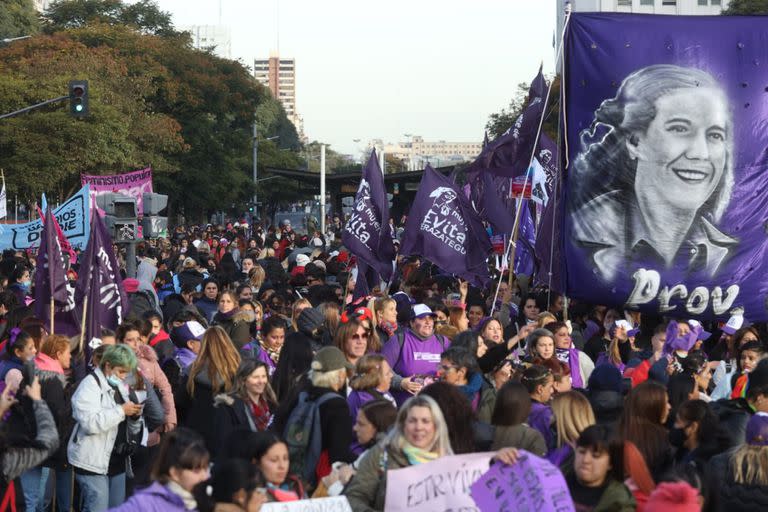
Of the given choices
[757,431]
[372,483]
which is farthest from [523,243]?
[372,483]

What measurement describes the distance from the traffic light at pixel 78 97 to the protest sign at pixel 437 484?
21.6 metres

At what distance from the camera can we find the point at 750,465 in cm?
647

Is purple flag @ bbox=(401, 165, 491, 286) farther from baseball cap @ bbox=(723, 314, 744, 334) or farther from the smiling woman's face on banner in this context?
baseball cap @ bbox=(723, 314, 744, 334)

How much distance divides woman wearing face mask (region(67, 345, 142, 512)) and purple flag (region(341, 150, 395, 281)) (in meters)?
7.25

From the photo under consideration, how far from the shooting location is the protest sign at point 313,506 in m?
5.95

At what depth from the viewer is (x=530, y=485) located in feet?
18.7

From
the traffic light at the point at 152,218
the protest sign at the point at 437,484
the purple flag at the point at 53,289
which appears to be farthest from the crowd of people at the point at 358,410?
the traffic light at the point at 152,218

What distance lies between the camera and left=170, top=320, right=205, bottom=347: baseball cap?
10.8 m

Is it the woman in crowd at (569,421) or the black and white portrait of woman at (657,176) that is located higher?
the black and white portrait of woman at (657,176)

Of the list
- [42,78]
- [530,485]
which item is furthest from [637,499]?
[42,78]

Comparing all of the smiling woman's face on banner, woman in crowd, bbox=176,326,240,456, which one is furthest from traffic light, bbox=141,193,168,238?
woman in crowd, bbox=176,326,240,456

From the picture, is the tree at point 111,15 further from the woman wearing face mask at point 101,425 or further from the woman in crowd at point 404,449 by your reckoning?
the woman in crowd at point 404,449

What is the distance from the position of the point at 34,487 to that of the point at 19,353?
33.9 inches

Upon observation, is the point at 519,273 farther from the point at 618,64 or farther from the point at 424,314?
the point at 424,314
